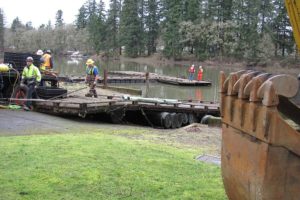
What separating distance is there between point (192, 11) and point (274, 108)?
90.2 m

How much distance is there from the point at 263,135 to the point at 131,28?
3980 inches


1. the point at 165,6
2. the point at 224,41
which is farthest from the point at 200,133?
the point at 165,6

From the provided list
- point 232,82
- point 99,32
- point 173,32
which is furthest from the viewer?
point 99,32

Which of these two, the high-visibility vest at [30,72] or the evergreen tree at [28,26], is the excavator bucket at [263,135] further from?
the evergreen tree at [28,26]

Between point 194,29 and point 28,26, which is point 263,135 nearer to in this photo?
point 194,29

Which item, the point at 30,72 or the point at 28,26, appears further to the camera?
the point at 28,26

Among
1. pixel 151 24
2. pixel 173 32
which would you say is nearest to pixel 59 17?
pixel 151 24

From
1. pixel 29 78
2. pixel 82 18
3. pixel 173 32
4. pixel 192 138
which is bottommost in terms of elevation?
pixel 192 138

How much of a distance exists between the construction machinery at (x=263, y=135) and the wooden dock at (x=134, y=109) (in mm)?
11831

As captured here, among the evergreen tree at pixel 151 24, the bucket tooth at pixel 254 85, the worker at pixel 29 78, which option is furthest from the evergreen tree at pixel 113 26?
the bucket tooth at pixel 254 85

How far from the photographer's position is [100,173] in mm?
6555

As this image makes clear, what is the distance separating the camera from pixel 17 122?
13227 mm

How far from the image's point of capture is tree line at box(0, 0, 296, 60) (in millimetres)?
83875

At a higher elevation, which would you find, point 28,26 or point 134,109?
point 28,26
